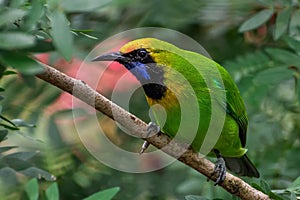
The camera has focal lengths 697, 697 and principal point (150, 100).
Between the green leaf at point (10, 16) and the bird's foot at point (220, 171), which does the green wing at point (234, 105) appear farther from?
the green leaf at point (10, 16)

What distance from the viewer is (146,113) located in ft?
8.82

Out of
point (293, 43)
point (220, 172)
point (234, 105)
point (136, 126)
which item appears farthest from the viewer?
point (234, 105)

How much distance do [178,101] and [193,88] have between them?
75 mm

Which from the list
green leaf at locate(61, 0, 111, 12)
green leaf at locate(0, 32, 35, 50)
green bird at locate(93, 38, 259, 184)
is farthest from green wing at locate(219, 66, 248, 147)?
green leaf at locate(0, 32, 35, 50)

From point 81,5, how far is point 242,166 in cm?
126

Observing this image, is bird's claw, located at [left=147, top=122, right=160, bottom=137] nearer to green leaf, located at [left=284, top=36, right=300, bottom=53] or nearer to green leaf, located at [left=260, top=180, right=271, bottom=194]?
green leaf, located at [left=260, top=180, right=271, bottom=194]

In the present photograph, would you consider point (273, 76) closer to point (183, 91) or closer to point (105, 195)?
point (183, 91)

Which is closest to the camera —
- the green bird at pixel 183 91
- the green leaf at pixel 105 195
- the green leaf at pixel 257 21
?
the green leaf at pixel 105 195

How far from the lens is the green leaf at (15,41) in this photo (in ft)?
3.14

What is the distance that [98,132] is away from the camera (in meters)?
2.49

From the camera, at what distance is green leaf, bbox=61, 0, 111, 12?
105 cm

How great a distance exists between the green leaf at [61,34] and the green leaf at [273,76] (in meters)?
1.23

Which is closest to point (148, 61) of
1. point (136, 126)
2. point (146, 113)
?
point (136, 126)

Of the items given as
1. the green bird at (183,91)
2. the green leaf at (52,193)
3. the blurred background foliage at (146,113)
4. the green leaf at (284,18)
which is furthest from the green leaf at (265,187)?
the green leaf at (284,18)
